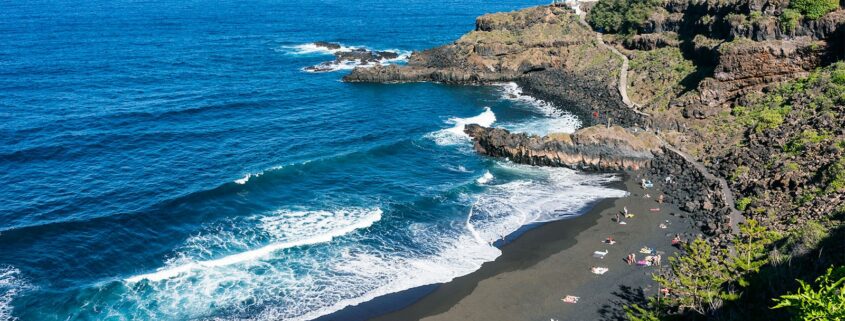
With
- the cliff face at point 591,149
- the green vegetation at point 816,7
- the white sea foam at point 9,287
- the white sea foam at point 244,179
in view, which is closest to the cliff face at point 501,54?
the green vegetation at point 816,7

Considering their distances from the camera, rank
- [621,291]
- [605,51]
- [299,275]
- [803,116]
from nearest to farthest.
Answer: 1. [621,291]
2. [299,275]
3. [803,116]
4. [605,51]

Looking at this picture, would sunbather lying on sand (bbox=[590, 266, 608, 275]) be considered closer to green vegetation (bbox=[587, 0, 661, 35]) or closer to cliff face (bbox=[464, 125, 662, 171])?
cliff face (bbox=[464, 125, 662, 171])

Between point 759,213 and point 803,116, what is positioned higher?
point 803,116

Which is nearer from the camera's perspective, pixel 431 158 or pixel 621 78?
pixel 431 158

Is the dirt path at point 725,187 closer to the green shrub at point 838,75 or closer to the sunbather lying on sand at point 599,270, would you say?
the sunbather lying on sand at point 599,270

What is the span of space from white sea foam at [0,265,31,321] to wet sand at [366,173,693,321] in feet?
81.0

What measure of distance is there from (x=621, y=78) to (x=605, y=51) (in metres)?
11.2

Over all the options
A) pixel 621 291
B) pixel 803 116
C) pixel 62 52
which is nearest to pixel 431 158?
pixel 621 291

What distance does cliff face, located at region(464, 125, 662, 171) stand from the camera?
6494 cm

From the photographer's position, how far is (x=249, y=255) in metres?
50.0

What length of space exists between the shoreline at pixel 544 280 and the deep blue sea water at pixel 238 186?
5.06 ft

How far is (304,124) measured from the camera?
3191 inches

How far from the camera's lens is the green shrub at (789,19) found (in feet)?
226

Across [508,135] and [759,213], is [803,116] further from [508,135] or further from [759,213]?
[508,135]
